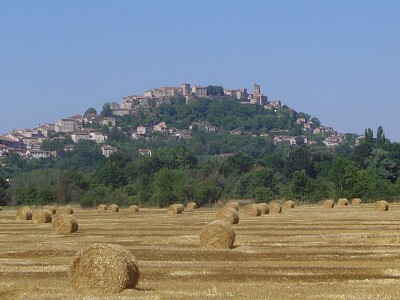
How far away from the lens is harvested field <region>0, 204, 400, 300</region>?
20.4 meters

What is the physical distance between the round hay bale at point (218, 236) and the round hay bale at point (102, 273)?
11.1 metres

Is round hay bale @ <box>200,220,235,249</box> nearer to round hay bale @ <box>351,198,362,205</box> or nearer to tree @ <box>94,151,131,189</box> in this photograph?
round hay bale @ <box>351,198,362,205</box>

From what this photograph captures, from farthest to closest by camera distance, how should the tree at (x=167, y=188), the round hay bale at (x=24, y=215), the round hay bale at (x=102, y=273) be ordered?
the tree at (x=167, y=188) → the round hay bale at (x=24, y=215) → the round hay bale at (x=102, y=273)

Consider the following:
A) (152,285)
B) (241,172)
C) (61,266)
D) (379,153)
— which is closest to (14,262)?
(61,266)

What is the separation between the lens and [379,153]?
11356 centimetres

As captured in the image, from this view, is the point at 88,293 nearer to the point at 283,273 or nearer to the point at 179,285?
the point at 179,285

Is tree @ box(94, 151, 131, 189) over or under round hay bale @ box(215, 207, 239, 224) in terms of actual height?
over

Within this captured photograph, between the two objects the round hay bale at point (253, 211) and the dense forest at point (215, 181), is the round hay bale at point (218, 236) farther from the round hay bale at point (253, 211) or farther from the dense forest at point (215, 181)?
the dense forest at point (215, 181)

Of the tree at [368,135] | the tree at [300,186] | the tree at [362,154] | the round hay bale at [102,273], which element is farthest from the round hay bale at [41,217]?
the tree at [368,135]

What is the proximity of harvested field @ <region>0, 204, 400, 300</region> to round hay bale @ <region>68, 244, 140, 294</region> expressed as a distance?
25 cm

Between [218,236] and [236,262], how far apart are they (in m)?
4.76

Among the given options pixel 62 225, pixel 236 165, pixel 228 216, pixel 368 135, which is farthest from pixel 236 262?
pixel 368 135

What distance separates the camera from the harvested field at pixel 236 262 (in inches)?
803

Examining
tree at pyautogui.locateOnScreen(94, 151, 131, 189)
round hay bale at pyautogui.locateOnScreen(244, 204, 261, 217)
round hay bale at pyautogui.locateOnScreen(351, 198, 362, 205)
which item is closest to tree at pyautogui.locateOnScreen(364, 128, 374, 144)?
tree at pyautogui.locateOnScreen(94, 151, 131, 189)
